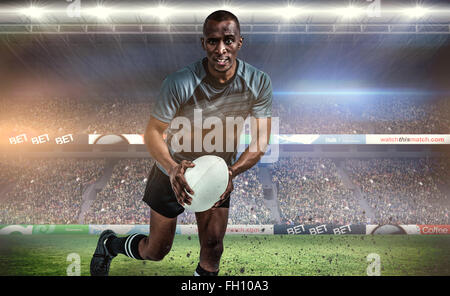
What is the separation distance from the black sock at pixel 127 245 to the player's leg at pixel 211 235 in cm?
93

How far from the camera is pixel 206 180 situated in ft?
10.7

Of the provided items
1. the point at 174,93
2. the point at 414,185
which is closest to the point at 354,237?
the point at 414,185

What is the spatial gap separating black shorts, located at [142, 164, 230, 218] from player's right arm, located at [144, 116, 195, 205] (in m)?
0.59

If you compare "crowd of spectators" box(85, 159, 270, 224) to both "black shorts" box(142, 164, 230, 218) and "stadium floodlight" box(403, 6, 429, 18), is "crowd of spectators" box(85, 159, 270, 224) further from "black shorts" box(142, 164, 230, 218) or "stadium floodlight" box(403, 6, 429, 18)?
"stadium floodlight" box(403, 6, 429, 18)

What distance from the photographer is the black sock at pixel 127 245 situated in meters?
4.46

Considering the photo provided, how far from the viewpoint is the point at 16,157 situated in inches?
655

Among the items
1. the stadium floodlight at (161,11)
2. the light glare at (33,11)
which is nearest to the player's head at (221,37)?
the stadium floodlight at (161,11)

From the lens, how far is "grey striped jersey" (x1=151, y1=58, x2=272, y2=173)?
12.4 feet

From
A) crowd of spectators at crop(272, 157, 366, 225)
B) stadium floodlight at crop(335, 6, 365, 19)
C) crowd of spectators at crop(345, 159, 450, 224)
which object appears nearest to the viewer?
stadium floodlight at crop(335, 6, 365, 19)

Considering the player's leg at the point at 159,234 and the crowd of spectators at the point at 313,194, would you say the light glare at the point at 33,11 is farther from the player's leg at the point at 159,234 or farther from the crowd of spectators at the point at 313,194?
the crowd of spectators at the point at 313,194

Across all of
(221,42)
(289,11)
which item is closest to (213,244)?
(221,42)

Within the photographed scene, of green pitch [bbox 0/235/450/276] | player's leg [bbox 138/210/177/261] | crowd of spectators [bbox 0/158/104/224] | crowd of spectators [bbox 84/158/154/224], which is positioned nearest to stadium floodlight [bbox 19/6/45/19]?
crowd of spectators [bbox 0/158/104/224]

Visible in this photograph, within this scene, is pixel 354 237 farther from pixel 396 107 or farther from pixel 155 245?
pixel 155 245

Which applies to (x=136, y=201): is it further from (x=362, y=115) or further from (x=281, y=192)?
(x=362, y=115)
